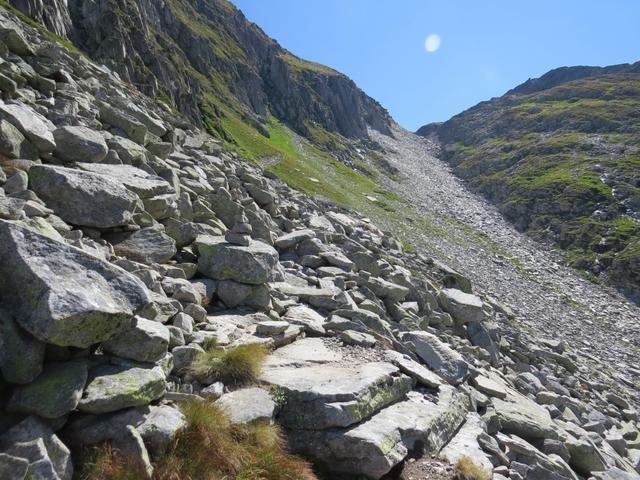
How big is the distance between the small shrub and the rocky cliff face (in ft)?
195

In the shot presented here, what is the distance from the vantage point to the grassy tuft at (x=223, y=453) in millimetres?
6195

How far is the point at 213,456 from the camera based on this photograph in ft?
21.1

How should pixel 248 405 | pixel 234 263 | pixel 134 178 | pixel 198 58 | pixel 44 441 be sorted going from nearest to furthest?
pixel 44 441 → pixel 248 405 → pixel 234 263 → pixel 134 178 → pixel 198 58

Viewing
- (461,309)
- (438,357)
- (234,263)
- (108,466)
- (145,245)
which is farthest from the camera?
(461,309)

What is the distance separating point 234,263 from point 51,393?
6.96 metres

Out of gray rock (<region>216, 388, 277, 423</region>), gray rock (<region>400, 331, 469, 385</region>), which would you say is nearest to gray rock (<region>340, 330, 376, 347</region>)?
gray rock (<region>400, 331, 469, 385</region>)

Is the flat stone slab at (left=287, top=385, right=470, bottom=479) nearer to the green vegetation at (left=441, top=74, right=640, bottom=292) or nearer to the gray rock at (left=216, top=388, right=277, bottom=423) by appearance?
the gray rock at (left=216, top=388, right=277, bottom=423)

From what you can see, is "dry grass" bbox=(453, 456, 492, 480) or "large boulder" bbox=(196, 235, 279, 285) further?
"large boulder" bbox=(196, 235, 279, 285)

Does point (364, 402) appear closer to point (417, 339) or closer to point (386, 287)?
point (417, 339)

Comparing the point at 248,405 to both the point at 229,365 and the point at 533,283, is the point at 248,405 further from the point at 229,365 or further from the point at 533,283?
the point at 533,283

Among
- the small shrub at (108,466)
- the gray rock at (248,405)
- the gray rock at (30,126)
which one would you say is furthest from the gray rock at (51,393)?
the gray rock at (30,126)

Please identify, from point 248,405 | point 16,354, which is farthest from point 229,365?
point 16,354

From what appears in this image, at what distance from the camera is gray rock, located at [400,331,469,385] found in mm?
13555

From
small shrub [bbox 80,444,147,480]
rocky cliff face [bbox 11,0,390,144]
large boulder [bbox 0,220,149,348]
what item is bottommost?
small shrub [bbox 80,444,147,480]
